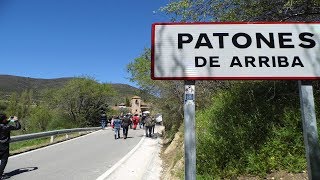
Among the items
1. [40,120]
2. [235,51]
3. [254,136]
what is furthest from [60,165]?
[40,120]

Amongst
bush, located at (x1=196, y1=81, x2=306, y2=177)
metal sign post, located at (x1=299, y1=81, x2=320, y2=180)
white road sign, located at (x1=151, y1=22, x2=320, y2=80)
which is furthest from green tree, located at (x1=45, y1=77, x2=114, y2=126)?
metal sign post, located at (x1=299, y1=81, x2=320, y2=180)

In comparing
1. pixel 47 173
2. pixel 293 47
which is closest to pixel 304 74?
pixel 293 47

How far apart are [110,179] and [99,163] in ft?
9.60

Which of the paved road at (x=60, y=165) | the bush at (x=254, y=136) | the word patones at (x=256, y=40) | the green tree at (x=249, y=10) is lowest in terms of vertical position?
the paved road at (x=60, y=165)

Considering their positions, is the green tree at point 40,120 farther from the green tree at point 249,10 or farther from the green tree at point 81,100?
the green tree at point 249,10

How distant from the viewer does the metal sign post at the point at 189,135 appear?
11.0 feet

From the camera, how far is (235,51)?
372cm

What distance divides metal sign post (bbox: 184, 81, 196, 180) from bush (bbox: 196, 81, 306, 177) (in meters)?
2.83

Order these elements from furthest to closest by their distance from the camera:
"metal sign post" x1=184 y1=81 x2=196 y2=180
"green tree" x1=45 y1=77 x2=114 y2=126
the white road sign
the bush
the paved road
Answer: "green tree" x1=45 y1=77 x2=114 y2=126
the paved road
the bush
the white road sign
"metal sign post" x1=184 y1=81 x2=196 y2=180

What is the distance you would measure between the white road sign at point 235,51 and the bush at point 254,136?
8.53ft

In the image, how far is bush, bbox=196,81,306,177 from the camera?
19.7ft

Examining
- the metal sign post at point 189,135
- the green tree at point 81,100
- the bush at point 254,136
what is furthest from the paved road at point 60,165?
the green tree at point 81,100

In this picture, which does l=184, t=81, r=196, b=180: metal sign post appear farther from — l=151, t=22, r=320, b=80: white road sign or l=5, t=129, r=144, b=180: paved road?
l=5, t=129, r=144, b=180: paved road

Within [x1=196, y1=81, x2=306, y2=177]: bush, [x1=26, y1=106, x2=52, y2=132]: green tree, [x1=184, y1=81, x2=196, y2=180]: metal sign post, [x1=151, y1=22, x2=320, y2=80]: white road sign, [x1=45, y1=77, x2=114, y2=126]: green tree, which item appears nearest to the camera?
[x1=184, y1=81, x2=196, y2=180]: metal sign post
